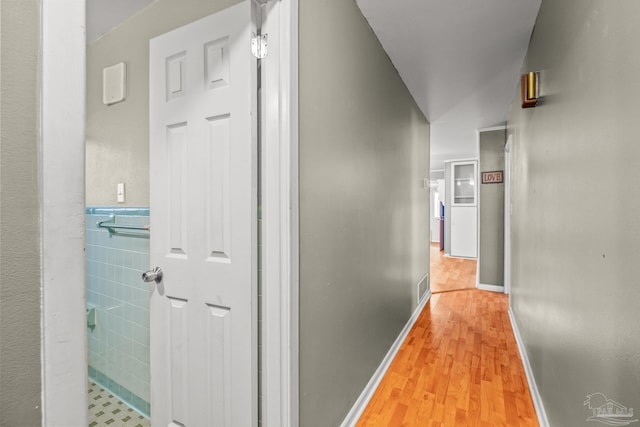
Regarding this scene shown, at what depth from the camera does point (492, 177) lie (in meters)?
4.34

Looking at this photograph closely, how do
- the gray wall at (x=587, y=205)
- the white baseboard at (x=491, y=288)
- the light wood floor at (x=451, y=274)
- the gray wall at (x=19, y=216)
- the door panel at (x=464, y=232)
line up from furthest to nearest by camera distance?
the door panel at (x=464, y=232)
the light wood floor at (x=451, y=274)
the white baseboard at (x=491, y=288)
the gray wall at (x=587, y=205)
the gray wall at (x=19, y=216)

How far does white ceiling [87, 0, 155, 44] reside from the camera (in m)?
1.70

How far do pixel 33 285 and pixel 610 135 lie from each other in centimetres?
140

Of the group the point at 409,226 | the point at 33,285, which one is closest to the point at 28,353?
the point at 33,285

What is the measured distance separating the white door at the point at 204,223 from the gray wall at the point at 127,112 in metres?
0.33

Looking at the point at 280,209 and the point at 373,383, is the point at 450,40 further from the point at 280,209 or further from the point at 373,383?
the point at 373,383

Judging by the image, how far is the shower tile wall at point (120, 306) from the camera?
172 cm

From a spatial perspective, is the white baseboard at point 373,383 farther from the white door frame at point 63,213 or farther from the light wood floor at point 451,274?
the light wood floor at point 451,274

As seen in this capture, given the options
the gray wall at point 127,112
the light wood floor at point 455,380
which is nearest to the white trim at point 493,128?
the light wood floor at point 455,380

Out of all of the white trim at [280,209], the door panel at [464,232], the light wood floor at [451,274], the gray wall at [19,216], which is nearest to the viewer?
the gray wall at [19,216]

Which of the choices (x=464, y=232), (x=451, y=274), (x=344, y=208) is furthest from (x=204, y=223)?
(x=464, y=232)

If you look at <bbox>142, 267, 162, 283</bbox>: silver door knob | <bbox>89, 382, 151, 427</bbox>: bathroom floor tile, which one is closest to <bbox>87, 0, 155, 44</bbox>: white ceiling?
<bbox>142, 267, 162, 283</bbox>: silver door knob

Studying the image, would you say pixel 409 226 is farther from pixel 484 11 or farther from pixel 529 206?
pixel 484 11

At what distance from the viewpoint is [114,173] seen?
6.09 ft
